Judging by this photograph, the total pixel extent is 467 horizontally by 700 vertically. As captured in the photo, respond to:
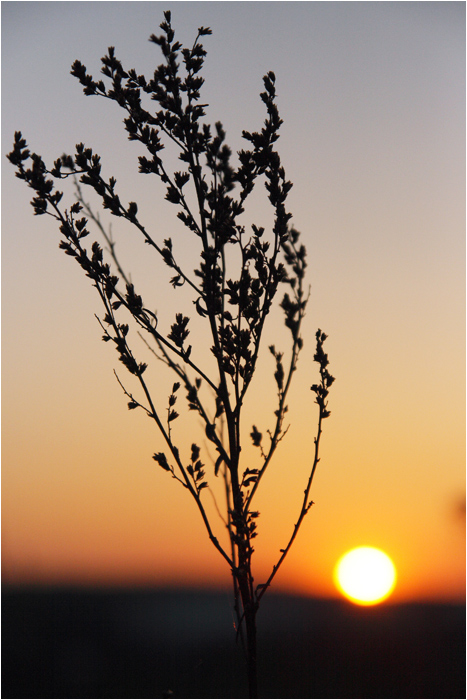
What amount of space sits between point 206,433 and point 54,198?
150 cm

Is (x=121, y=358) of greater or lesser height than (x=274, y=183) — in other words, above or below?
below

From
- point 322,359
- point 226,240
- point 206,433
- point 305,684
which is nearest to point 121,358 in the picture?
point 206,433

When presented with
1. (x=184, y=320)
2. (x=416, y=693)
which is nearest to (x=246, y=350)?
(x=184, y=320)

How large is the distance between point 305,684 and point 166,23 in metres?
7.33

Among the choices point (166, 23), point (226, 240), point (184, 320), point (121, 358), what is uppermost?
point (166, 23)

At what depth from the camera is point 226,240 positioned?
8.97ft

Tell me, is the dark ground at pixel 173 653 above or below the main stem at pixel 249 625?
below

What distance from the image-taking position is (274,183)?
9.32ft

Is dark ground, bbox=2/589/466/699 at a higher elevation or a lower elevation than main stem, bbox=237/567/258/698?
lower

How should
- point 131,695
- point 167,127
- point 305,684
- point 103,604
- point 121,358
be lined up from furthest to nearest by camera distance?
1. point 103,604
2. point 305,684
3. point 131,695
4. point 167,127
5. point 121,358

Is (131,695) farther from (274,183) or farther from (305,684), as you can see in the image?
(274,183)

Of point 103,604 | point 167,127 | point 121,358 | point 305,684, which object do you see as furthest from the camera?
point 103,604

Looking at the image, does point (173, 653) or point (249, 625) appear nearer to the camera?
point (249, 625)

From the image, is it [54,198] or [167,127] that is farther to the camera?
[167,127]
